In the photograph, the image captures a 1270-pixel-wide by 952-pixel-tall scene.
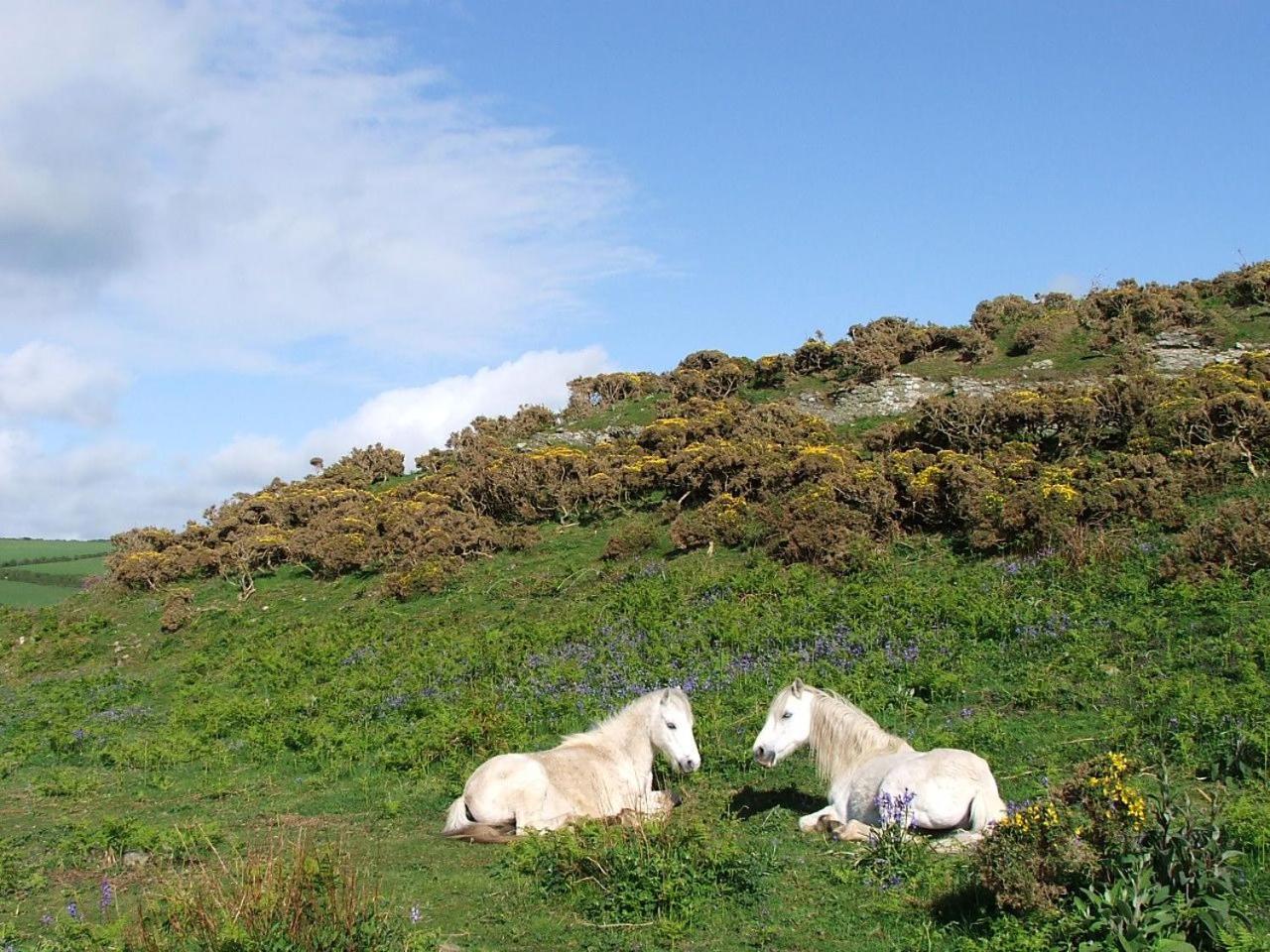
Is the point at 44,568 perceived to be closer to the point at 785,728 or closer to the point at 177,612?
the point at 177,612

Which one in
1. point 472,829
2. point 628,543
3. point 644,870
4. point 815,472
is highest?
point 815,472

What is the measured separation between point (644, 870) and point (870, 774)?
248 cm

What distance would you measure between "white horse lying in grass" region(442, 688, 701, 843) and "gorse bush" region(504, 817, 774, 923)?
3.26ft

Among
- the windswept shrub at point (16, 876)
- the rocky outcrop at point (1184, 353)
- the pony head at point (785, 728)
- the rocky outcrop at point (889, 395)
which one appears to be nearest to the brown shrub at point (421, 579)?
the rocky outcrop at point (889, 395)

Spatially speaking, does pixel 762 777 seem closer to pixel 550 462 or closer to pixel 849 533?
pixel 849 533

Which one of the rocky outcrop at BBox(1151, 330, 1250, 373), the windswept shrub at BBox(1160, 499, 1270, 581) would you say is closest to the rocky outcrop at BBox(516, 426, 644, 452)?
the rocky outcrop at BBox(1151, 330, 1250, 373)

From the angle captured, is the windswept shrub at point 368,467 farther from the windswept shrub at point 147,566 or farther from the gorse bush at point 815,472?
the windswept shrub at point 147,566

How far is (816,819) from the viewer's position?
9.17m

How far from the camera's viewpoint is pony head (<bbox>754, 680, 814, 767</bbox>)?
975 centimetres

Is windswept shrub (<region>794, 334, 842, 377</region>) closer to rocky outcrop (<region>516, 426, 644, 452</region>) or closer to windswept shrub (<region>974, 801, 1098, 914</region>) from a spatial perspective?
rocky outcrop (<region>516, 426, 644, 452</region>)

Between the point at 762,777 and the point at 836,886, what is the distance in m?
3.20

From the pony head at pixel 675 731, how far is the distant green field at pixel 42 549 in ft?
178

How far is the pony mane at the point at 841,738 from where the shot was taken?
9.48m

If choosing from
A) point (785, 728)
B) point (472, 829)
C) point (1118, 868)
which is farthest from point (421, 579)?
point (1118, 868)
